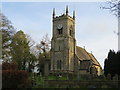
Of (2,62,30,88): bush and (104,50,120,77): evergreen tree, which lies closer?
(2,62,30,88): bush

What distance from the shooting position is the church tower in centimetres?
6116

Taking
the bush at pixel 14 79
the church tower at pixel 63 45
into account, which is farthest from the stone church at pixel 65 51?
the bush at pixel 14 79

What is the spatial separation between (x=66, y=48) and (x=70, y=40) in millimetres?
2762

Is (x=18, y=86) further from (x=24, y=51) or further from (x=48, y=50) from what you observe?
(x=48, y=50)

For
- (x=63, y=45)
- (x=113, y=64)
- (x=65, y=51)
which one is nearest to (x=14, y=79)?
(x=113, y=64)

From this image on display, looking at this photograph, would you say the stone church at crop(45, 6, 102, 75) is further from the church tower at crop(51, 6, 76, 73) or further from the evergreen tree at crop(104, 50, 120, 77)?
the evergreen tree at crop(104, 50, 120, 77)

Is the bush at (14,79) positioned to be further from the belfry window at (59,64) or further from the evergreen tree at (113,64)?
the belfry window at (59,64)

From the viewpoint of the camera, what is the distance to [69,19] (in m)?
64.8

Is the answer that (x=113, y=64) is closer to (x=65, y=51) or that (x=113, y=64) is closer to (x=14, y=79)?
(x=65, y=51)

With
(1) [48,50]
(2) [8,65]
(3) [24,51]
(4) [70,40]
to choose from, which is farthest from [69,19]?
(2) [8,65]

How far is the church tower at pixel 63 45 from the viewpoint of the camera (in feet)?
201

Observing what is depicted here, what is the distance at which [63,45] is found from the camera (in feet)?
205

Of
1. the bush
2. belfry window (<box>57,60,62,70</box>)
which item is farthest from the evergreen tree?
the bush

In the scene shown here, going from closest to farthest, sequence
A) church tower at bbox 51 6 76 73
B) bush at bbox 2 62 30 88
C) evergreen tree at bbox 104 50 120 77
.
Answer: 1. bush at bbox 2 62 30 88
2. evergreen tree at bbox 104 50 120 77
3. church tower at bbox 51 6 76 73
